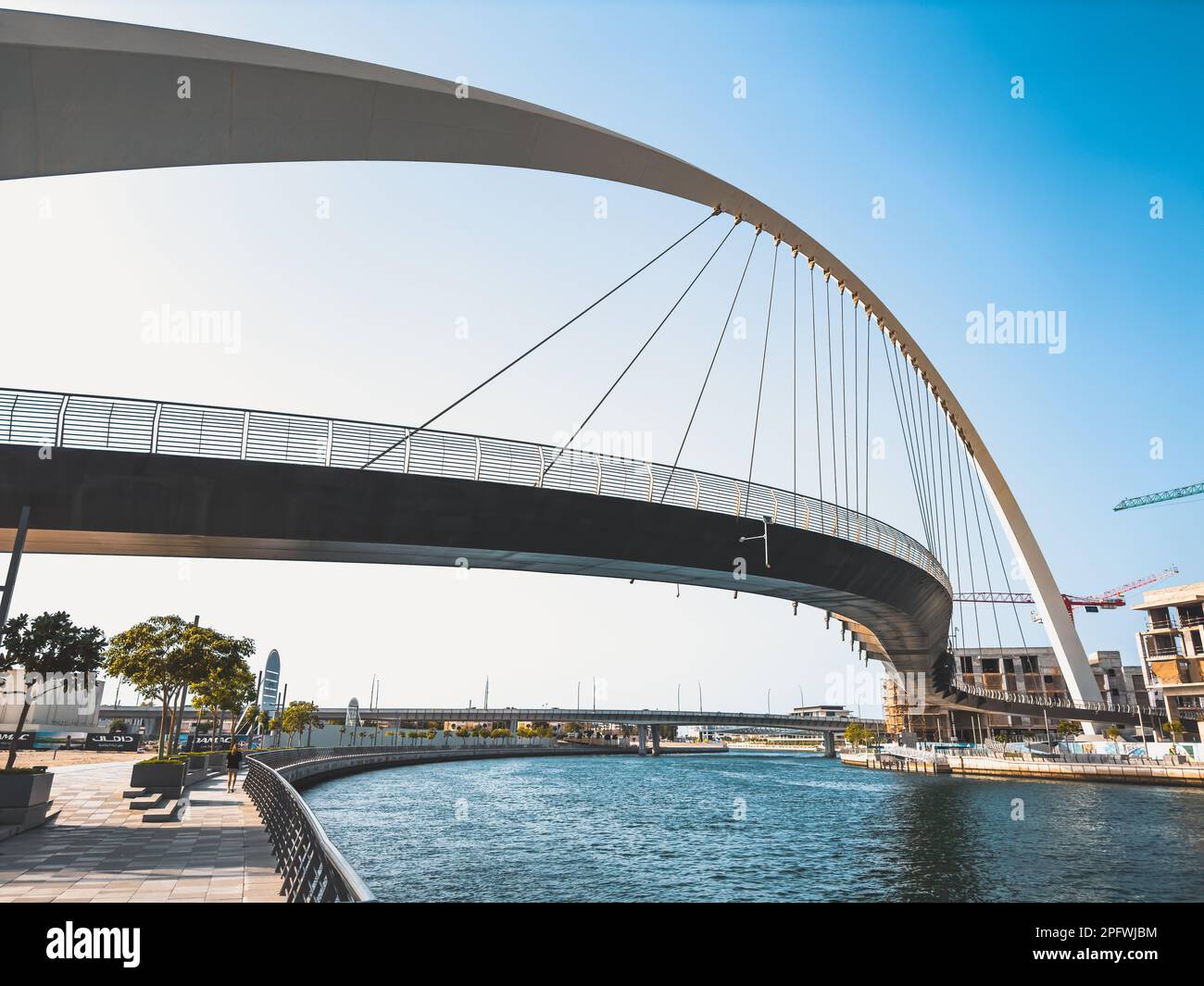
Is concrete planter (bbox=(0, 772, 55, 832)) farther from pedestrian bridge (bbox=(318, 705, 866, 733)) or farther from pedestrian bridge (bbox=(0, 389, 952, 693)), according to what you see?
pedestrian bridge (bbox=(318, 705, 866, 733))

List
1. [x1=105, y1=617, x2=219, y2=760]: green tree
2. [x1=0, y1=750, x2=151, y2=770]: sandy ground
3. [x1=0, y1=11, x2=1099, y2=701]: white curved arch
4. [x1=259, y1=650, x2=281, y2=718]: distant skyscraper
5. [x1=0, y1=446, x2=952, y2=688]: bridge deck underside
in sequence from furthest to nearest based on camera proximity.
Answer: [x1=259, y1=650, x2=281, y2=718]: distant skyscraper → [x1=0, y1=750, x2=151, y2=770]: sandy ground → [x1=105, y1=617, x2=219, y2=760]: green tree → [x1=0, y1=446, x2=952, y2=688]: bridge deck underside → [x1=0, y1=11, x2=1099, y2=701]: white curved arch

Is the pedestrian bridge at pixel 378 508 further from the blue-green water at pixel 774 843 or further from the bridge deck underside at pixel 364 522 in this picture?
the blue-green water at pixel 774 843

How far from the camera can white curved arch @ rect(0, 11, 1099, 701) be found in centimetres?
791

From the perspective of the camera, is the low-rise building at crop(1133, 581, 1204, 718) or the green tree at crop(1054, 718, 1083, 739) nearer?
the low-rise building at crop(1133, 581, 1204, 718)

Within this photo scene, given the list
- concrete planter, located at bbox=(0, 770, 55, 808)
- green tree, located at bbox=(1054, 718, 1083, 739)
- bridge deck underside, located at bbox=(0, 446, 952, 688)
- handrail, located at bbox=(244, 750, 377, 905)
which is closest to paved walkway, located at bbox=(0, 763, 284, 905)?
handrail, located at bbox=(244, 750, 377, 905)

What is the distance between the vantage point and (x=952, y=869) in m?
21.4

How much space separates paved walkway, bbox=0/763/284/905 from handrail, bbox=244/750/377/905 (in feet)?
0.86

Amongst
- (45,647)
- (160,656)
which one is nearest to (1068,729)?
(160,656)

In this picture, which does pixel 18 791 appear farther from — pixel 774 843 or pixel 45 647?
pixel 774 843

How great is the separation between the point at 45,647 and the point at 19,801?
6.28 meters

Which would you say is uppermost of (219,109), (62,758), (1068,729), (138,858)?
(219,109)

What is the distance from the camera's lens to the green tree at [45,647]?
1862 cm

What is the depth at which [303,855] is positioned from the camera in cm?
966

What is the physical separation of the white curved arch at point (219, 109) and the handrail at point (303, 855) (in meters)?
7.90
